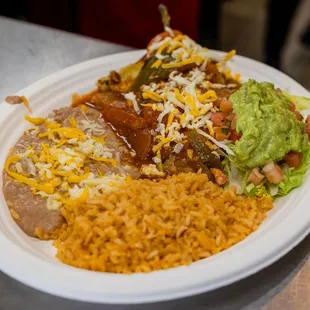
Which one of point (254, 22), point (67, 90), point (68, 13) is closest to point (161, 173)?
point (67, 90)

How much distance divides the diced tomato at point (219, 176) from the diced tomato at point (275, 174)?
0.17 meters

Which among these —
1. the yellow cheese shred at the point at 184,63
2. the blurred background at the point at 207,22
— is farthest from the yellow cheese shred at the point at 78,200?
the blurred background at the point at 207,22

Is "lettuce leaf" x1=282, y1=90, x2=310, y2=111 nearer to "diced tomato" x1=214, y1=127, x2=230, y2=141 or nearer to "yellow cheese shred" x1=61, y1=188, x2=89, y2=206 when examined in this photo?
"diced tomato" x1=214, y1=127, x2=230, y2=141

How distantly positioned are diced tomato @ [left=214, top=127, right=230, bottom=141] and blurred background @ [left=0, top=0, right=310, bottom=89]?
5.59 feet

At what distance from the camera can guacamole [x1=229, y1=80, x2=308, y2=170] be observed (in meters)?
1.96

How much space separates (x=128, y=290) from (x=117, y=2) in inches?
103

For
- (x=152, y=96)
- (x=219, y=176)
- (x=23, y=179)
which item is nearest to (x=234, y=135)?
(x=219, y=176)

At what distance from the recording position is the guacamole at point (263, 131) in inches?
77.1

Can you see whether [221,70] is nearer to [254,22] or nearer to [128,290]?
[128,290]

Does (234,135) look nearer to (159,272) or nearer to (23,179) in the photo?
(159,272)

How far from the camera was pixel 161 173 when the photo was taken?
6.86 ft

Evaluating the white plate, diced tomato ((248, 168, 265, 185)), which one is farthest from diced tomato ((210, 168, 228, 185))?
the white plate

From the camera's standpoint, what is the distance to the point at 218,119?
7.06 ft

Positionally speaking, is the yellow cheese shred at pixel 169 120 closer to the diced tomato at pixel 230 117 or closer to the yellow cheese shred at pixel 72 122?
the diced tomato at pixel 230 117
